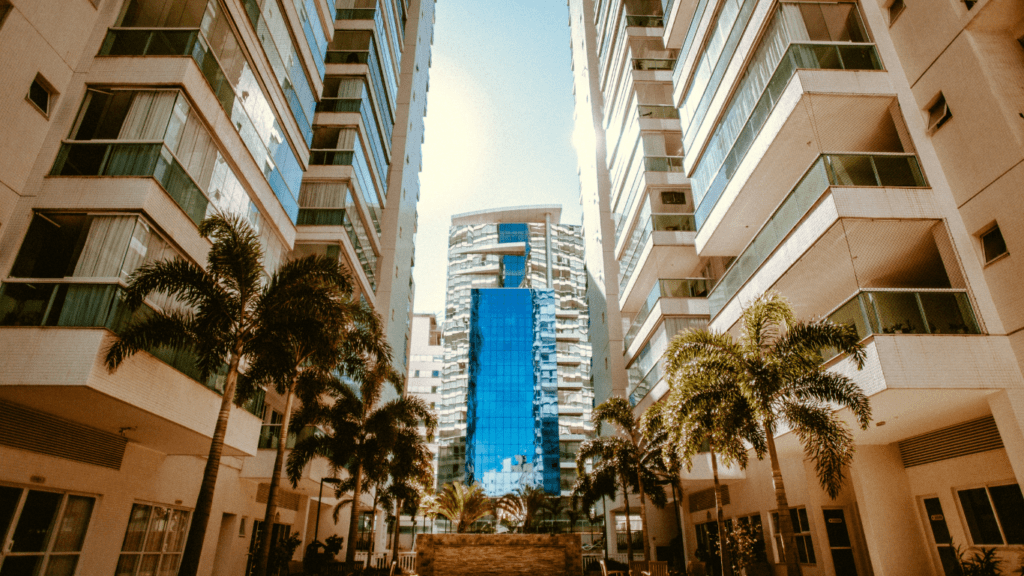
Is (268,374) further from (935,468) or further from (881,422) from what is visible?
(935,468)

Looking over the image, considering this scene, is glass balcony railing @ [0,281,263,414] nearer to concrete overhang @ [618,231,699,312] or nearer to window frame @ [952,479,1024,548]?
window frame @ [952,479,1024,548]

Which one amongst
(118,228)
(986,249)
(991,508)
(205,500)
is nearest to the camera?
(205,500)

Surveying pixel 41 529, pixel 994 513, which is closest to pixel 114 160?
pixel 41 529

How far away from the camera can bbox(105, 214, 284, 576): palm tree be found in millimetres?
11578

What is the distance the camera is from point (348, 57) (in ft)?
108

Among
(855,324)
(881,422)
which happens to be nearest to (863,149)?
(855,324)

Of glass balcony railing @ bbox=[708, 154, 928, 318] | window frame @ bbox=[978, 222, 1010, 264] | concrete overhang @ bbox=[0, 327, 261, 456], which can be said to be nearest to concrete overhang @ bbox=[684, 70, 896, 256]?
glass balcony railing @ bbox=[708, 154, 928, 318]

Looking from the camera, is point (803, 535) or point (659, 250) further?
→ point (659, 250)

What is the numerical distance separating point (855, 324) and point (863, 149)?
23.5 feet

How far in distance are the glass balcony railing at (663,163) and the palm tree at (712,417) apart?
17449 mm

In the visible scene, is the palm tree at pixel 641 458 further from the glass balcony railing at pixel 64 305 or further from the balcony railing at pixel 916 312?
the glass balcony railing at pixel 64 305

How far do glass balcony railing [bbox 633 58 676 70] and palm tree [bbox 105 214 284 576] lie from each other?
26.5 metres

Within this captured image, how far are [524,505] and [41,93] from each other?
2315 inches

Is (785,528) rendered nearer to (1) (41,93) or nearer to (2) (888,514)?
(2) (888,514)
